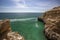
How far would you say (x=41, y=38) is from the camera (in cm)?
860

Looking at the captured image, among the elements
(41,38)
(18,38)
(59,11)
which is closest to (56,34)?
(41,38)

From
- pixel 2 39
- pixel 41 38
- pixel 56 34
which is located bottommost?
pixel 41 38

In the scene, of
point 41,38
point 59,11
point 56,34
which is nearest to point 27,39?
point 41,38

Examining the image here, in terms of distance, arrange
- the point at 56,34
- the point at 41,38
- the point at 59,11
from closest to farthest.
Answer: the point at 56,34, the point at 41,38, the point at 59,11

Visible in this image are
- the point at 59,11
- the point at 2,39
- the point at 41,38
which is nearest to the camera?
the point at 2,39

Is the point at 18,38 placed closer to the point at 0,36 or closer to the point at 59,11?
the point at 0,36

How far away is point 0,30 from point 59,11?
10.3 metres

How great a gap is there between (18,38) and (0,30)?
40.1 inches

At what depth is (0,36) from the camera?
495 centimetres

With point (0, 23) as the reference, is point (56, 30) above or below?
below

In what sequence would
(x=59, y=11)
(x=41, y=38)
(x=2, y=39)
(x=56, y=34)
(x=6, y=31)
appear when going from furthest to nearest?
(x=59, y=11)
(x=41, y=38)
(x=56, y=34)
(x=6, y=31)
(x=2, y=39)

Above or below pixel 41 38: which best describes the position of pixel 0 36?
above

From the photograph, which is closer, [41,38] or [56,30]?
[56,30]

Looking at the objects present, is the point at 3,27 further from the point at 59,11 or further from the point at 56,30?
the point at 59,11
